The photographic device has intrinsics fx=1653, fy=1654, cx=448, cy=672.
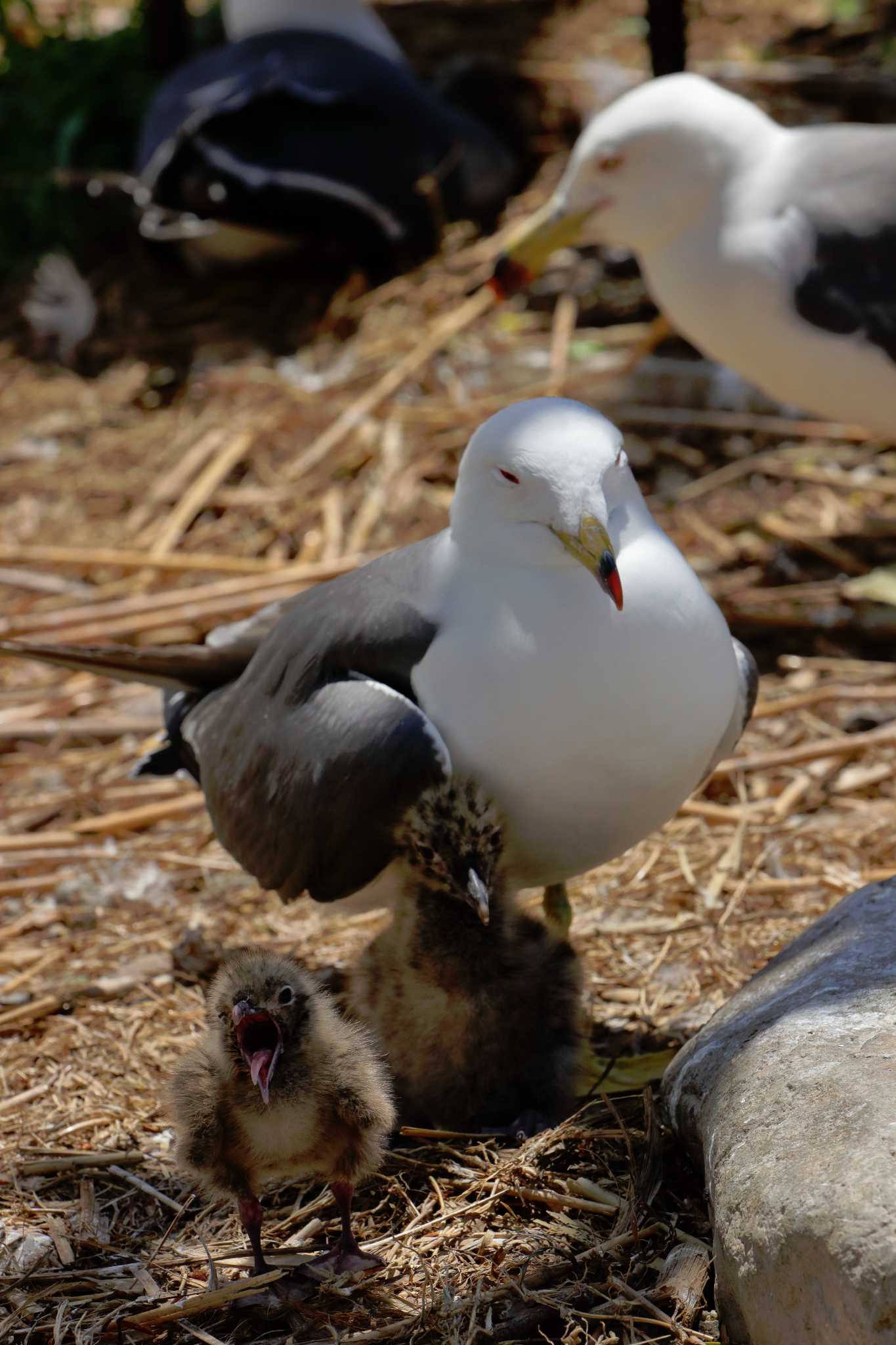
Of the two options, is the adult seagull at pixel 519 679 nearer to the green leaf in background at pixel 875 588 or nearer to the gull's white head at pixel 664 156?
the green leaf in background at pixel 875 588

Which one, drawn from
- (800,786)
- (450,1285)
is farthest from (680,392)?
(450,1285)

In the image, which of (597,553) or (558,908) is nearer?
(597,553)

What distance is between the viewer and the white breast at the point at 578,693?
2977 mm

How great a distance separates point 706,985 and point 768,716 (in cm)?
133

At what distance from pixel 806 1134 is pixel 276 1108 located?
930 millimetres

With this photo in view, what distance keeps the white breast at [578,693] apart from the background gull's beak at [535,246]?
2.50 m

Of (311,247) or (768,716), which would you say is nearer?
(768,716)

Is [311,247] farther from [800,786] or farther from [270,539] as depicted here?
[800,786]

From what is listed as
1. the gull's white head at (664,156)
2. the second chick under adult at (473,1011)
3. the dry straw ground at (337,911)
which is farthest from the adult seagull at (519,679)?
the gull's white head at (664,156)

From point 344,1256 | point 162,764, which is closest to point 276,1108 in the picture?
point 344,1256

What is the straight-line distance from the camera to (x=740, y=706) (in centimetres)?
341

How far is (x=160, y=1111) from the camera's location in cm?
338

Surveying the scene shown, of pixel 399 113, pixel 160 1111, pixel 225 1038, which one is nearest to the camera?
pixel 225 1038

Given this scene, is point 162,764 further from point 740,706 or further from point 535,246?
point 535,246
